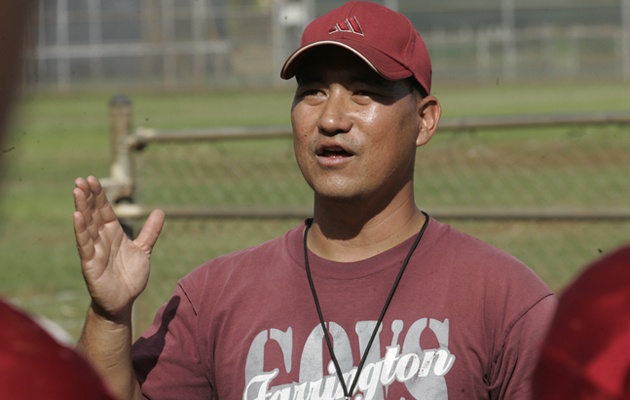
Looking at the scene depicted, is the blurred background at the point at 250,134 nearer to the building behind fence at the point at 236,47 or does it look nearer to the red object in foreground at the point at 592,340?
the building behind fence at the point at 236,47

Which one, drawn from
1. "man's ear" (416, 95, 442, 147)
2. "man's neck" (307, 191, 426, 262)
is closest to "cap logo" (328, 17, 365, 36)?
"man's ear" (416, 95, 442, 147)

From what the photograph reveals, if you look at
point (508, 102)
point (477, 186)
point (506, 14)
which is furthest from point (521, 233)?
point (506, 14)

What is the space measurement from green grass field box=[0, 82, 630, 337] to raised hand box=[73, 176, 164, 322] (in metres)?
0.18

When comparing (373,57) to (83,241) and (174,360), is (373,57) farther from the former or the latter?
(174,360)

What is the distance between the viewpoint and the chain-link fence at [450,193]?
13.9 ft

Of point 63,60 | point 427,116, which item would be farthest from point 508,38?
point 427,116

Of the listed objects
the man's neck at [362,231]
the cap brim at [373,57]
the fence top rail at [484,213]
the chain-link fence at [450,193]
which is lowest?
the chain-link fence at [450,193]

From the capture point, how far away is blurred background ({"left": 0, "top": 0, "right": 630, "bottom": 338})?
4.24 metres

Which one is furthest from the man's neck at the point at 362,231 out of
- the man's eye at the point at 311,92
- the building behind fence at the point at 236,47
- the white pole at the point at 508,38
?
the white pole at the point at 508,38

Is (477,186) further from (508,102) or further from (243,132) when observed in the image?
(508,102)

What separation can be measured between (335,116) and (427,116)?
0.35 m

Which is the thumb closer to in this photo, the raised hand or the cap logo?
the raised hand

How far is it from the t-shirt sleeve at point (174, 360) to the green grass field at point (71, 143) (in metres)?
0.57

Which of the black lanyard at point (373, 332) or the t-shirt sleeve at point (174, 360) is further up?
the black lanyard at point (373, 332)
